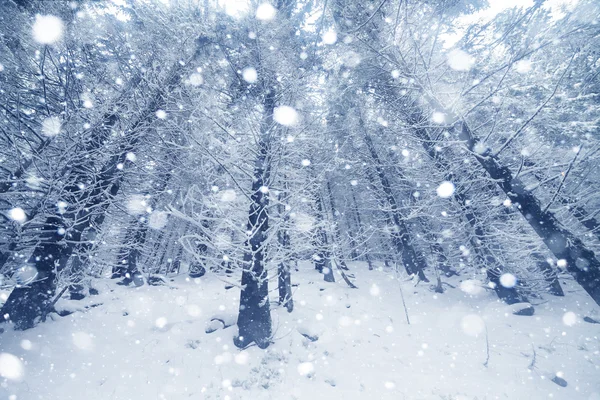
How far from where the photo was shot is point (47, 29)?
230 inches

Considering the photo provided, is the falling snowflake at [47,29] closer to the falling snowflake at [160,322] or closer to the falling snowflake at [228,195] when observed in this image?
the falling snowflake at [228,195]

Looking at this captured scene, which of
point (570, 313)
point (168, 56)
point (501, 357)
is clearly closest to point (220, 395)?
point (501, 357)

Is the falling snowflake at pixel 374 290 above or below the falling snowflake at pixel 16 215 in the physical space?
below

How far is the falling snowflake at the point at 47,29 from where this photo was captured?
18.9ft

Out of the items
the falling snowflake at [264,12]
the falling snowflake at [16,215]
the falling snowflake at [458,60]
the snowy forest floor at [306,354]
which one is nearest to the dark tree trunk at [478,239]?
the snowy forest floor at [306,354]

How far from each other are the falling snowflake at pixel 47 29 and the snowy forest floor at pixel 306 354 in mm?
6664

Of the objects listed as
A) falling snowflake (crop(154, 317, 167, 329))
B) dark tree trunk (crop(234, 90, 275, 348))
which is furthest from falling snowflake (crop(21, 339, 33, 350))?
dark tree trunk (crop(234, 90, 275, 348))

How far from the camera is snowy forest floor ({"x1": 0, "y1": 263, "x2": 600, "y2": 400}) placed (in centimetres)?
514

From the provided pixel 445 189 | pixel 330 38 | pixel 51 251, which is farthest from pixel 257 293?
pixel 330 38

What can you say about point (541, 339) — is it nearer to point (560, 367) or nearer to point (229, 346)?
point (560, 367)

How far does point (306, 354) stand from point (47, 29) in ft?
31.9

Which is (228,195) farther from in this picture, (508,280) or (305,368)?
(508,280)

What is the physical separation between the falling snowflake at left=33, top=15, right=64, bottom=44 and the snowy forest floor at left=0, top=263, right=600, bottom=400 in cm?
666

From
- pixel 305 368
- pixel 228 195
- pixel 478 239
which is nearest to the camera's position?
pixel 305 368
